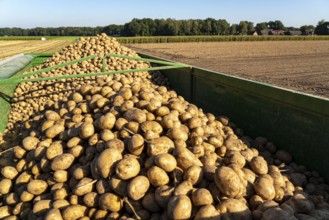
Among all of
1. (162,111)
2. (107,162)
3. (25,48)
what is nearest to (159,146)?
(107,162)

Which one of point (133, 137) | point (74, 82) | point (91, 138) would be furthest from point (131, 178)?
point (74, 82)

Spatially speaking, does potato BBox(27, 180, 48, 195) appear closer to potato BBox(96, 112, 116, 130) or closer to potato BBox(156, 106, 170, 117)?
potato BBox(96, 112, 116, 130)

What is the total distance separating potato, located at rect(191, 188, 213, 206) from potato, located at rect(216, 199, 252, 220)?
0.11 meters

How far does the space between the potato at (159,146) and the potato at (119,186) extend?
0.47 metres

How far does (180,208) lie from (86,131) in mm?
1762

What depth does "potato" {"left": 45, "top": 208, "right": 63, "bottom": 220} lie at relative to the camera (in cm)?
285

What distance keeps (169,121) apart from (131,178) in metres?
1.01

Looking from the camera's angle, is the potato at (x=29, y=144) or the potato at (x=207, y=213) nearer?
the potato at (x=207, y=213)

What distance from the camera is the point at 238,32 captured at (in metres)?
90.9

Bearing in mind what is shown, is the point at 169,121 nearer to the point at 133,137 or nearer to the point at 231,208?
the point at 133,137

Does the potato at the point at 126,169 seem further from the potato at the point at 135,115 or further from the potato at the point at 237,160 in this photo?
the potato at the point at 237,160

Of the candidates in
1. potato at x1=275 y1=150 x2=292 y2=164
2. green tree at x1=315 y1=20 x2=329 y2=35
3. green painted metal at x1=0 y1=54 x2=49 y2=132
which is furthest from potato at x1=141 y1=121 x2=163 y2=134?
green tree at x1=315 y1=20 x2=329 y2=35

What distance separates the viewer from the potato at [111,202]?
9.65 ft

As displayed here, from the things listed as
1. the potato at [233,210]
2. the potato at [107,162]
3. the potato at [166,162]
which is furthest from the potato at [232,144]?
the potato at [107,162]
